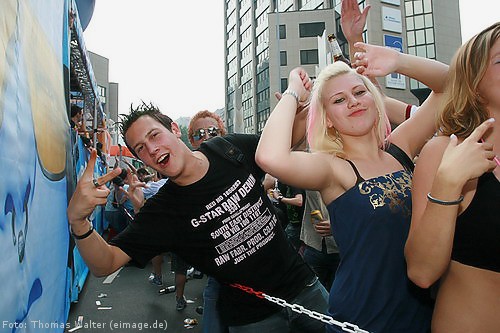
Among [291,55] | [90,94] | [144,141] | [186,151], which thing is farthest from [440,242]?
[291,55]

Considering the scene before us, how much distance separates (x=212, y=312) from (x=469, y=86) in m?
1.98

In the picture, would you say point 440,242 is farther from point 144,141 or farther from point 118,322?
point 118,322

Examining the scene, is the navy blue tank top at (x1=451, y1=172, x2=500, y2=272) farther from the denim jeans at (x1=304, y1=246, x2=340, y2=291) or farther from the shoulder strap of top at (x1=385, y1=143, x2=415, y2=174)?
the denim jeans at (x1=304, y1=246, x2=340, y2=291)

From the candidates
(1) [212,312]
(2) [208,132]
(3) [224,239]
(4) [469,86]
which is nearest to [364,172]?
(4) [469,86]

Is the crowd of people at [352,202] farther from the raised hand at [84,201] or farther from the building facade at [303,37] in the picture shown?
the building facade at [303,37]

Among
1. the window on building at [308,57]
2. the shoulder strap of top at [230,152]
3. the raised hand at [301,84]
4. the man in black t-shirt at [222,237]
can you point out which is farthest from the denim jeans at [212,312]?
the window on building at [308,57]

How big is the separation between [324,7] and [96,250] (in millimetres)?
37825

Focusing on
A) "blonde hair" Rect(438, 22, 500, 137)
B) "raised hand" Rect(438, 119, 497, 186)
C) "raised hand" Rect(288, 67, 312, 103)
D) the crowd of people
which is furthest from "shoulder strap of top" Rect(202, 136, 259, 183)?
"raised hand" Rect(438, 119, 497, 186)

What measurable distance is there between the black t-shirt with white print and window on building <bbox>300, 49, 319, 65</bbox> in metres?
36.9

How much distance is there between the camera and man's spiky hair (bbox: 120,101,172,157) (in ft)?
7.42

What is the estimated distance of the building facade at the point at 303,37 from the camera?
28.0 m

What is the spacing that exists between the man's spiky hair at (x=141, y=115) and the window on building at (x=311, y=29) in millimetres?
35292

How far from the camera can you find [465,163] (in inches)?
47.4

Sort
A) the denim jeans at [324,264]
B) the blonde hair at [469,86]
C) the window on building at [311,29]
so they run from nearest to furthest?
the blonde hair at [469,86]
the denim jeans at [324,264]
the window on building at [311,29]
